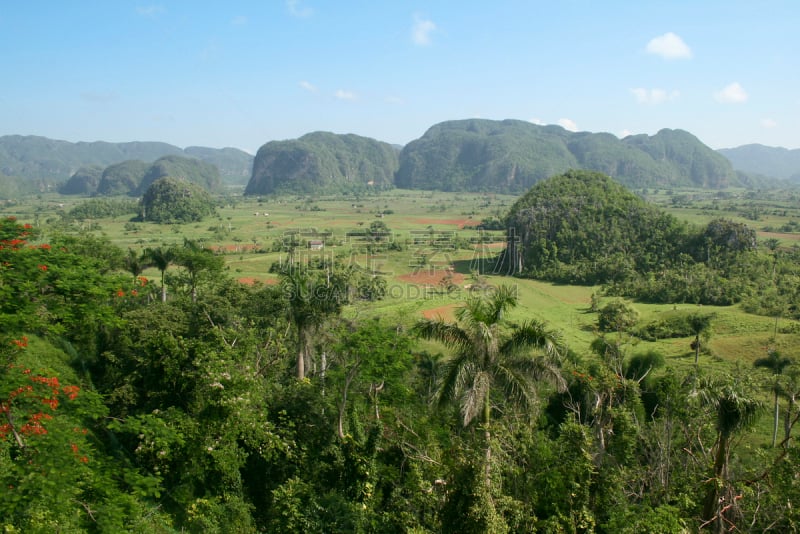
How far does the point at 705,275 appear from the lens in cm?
3934

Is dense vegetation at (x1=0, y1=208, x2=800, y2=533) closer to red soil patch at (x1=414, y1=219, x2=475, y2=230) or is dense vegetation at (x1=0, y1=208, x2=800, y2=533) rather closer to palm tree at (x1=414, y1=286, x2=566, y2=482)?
palm tree at (x1=414, y1=286, x2=566, y2=482)

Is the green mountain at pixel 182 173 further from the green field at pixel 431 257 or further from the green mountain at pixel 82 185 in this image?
the green field at pixel 431 257

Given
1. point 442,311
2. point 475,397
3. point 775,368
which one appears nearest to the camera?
point 475,397

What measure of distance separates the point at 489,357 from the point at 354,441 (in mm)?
3344

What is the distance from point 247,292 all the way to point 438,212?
284 feet

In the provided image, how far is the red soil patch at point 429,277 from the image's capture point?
3946cm

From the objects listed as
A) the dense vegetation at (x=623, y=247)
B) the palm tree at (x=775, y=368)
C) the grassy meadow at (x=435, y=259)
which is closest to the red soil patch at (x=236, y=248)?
the grassy meadow at (x=435, y=259)

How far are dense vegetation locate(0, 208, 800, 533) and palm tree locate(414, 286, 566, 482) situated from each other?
0.03 meters

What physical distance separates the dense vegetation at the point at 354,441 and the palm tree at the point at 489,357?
1.1 inches

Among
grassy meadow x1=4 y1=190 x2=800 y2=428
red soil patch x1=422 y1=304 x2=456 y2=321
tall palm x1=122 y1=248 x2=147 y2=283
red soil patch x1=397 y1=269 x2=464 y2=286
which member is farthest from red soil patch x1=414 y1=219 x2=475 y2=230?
tall palm x1=122 y1=248 x2=147 y2=283

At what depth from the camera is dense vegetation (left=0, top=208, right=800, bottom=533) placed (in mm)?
6328

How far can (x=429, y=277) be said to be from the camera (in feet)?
136

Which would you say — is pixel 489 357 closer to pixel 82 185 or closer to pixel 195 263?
pixel 195 263

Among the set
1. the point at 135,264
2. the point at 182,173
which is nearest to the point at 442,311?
the point at 135,264
